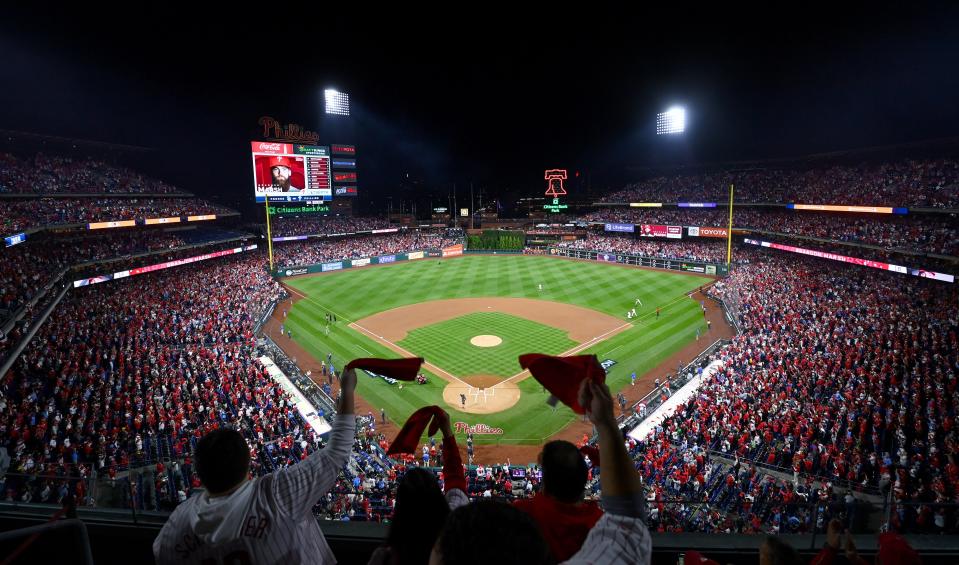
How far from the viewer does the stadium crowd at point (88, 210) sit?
3000 cm

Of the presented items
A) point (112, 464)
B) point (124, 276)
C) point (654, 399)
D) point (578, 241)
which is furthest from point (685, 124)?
point (112, 464)

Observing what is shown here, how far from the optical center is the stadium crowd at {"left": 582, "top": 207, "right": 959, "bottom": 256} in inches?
1265

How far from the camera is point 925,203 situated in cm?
3459

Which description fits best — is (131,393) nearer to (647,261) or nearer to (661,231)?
(647,261)

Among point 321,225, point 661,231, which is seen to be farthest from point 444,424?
point 321,225

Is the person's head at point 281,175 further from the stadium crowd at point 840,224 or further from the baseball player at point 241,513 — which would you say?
the baseball player at point 241,513

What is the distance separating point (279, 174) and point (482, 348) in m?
34.6

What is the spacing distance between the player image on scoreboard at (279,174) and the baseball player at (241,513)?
5305 cm

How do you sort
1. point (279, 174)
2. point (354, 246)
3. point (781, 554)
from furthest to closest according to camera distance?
point (354, 246) → point (279, 174) → point (781, 554)

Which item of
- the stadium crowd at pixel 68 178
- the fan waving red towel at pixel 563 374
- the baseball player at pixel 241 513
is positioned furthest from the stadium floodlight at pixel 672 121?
the baseball player at pixel 241 513

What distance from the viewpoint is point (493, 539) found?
1.28 metres

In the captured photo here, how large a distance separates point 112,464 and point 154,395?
16.0ft

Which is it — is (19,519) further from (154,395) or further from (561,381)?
(154,395)

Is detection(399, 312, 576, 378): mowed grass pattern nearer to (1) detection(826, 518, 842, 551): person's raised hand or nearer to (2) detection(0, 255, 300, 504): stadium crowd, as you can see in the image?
(2) detection(0, 255, 300, 504): stadium crowd
